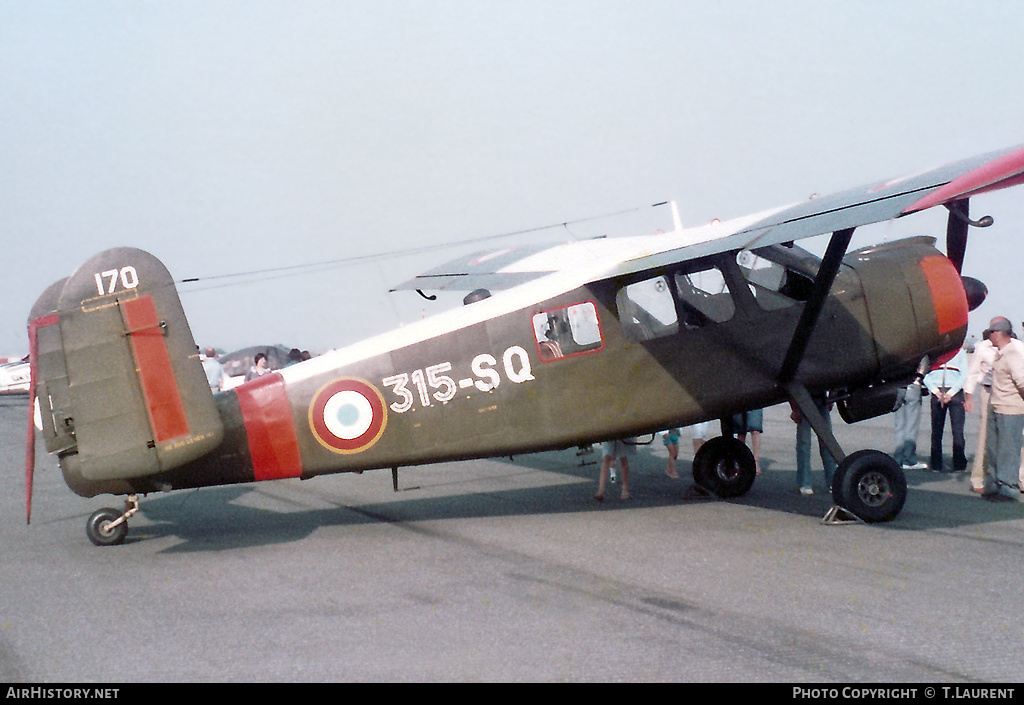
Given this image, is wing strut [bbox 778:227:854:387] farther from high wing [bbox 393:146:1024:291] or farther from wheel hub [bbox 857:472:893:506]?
wheel hub [bbox 857:472:893:506]

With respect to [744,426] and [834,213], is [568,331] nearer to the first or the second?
[834,213]

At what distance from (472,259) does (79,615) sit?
767 cm

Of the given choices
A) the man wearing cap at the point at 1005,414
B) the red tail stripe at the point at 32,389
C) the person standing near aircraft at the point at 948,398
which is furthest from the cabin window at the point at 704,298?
the red tail stripe at the point at 32,389

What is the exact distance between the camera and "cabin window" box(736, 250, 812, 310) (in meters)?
8.40

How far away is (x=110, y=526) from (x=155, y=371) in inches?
68.3

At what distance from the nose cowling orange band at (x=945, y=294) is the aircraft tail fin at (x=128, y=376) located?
6.84m

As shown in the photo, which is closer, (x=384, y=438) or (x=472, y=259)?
(x=384, y=438)

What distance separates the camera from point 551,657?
466 cm

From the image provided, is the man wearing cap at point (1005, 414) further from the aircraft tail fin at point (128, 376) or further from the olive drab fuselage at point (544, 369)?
the aircraft tail fin at point (128, 376)

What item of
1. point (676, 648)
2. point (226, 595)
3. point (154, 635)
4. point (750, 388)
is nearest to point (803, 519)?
point (750, 388)

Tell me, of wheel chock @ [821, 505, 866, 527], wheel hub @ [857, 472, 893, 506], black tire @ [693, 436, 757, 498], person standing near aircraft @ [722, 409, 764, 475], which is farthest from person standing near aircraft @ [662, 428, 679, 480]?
wheel hub @ [857, 472, 893, 506]

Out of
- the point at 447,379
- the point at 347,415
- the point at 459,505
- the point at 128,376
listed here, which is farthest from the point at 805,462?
the point at 128,376

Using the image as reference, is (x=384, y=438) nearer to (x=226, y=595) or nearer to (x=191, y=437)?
(x=191, y=437)

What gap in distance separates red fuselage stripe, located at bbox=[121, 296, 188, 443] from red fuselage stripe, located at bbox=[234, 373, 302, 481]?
2.06 feet
